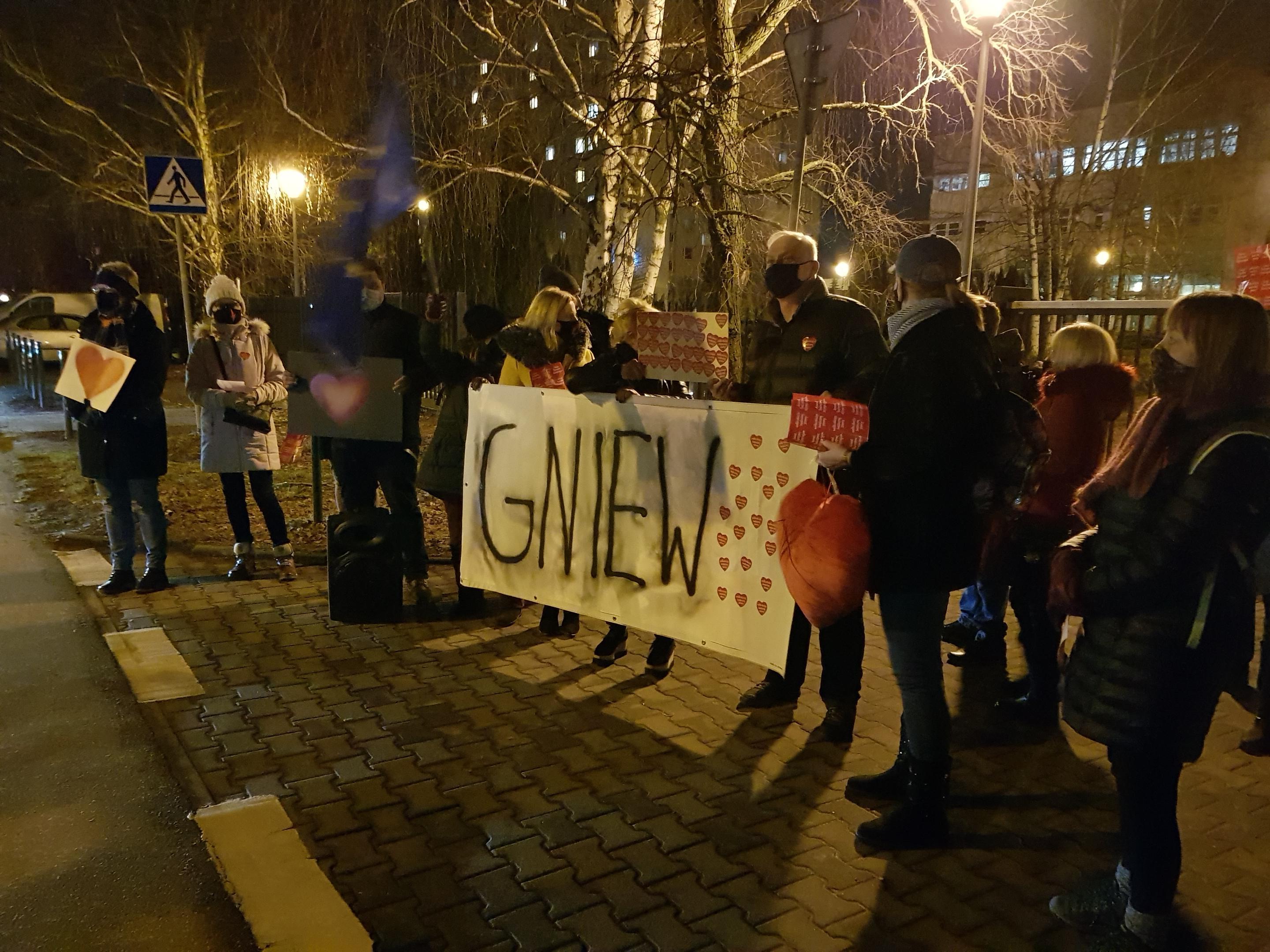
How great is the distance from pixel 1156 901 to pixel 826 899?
94 centimetres

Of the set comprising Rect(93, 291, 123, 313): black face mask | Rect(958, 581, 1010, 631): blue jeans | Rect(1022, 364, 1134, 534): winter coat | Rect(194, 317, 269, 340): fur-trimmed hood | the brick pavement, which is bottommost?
the brick pavement

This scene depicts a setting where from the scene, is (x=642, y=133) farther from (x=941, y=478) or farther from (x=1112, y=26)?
(x=1112, y=26)

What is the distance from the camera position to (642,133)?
11133 mm

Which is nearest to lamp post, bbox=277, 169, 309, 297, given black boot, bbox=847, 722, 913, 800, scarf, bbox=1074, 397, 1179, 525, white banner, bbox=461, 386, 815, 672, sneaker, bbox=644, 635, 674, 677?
white banner, bbox=461, 386, 815, 672

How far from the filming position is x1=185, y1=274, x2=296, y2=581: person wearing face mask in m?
6.19

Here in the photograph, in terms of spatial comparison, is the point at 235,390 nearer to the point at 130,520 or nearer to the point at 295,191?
the point at 130,520

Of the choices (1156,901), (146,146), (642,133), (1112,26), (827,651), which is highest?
(1112,26)

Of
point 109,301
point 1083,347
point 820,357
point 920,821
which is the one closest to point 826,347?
point 820,357

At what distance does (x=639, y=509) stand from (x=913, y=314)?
168 cm

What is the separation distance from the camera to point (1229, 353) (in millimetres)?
2547

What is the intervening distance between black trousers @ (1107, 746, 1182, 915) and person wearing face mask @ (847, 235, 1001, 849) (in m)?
0.71

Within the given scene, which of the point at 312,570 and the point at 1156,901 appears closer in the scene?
the point at 1156,901

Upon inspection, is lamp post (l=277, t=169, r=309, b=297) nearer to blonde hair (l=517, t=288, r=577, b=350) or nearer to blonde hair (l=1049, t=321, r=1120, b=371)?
blonde hair (l=517, t=288, r=577, b=350)

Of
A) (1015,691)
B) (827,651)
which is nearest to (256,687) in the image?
(827,651)
